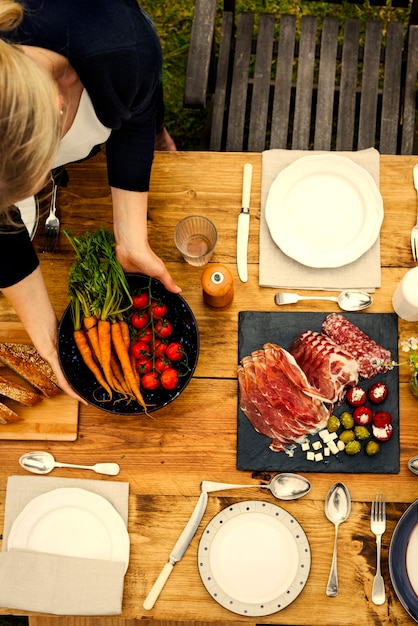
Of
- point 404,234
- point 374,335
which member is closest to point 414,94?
point 404,234

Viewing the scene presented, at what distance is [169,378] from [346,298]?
52cm

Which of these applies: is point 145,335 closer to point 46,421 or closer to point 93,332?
point 93,332

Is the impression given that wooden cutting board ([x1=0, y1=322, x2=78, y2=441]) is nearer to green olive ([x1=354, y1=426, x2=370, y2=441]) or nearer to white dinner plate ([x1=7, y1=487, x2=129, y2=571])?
white dinner plate ([x1=7, y1=487, x2=129, y2=571])

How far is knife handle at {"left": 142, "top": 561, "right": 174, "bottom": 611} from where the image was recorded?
5.14ft

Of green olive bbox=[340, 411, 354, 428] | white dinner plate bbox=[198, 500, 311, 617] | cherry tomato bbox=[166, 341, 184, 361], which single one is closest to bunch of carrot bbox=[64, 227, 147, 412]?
cherry tomato bbox=[166, 341, 184, 361]

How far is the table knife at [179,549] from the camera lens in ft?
5.14

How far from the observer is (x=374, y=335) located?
1677 millimetres

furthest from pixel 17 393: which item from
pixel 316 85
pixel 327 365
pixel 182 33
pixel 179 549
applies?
pixel 182 33

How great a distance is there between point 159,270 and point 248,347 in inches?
12.6

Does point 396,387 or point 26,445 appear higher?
point 396,387

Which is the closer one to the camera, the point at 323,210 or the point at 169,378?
the point at 169,378

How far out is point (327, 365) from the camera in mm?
1620

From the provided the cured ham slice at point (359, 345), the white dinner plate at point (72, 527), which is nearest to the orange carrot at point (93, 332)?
the white dinner plate at point (72, 527)

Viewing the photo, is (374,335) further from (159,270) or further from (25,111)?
(25,111)
